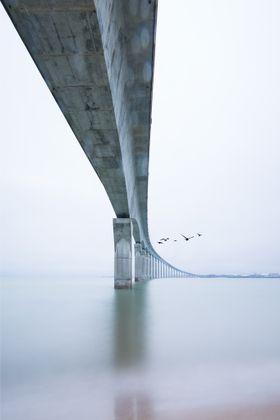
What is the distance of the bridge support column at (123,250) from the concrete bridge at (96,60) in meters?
13.2

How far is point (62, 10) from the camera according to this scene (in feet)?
20.3

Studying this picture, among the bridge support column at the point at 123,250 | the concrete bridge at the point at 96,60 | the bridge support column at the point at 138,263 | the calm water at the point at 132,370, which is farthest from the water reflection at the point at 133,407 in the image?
the bridge support column at the point at 138,263

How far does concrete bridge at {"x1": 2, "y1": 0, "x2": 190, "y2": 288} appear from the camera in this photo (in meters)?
6.39

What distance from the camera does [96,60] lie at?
24.8 feet

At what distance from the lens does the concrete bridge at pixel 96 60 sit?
6.39 metres

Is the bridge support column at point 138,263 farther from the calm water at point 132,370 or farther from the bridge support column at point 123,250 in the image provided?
A: the calm water at point 132,370

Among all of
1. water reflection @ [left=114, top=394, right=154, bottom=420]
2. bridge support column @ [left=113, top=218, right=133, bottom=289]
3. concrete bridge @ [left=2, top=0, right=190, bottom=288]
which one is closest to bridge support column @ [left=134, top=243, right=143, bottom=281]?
bridge support column @ [left=113, top=218, right=133, bottom=289]

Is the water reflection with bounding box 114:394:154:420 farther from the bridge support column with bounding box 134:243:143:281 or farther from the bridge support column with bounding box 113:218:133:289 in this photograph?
the bridge support column with bounding box 134:243:143:281

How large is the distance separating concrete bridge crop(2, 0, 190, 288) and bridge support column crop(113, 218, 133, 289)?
519 inches

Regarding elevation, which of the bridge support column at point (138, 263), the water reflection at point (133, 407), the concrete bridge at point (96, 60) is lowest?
the bridge support column at point (138, 263)

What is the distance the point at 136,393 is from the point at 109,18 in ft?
24.2

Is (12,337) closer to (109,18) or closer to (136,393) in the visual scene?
(136,393)

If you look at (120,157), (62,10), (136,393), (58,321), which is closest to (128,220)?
(120,157)

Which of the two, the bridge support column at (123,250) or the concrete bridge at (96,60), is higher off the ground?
the concrete bridge at (96,60)
